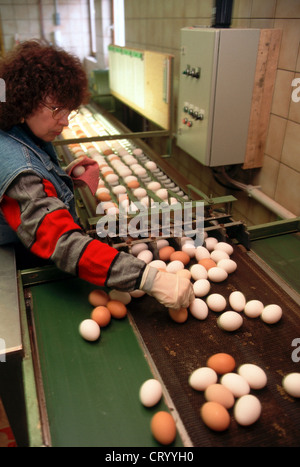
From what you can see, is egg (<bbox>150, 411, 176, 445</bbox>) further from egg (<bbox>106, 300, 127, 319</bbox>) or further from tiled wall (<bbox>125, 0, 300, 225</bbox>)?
tiled wall (<bbox>125, 0, 300, 225</bbox>)

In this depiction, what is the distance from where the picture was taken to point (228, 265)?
159cm

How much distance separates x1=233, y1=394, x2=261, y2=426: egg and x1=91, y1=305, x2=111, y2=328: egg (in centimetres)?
53

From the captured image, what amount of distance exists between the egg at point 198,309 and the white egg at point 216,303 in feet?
0.10

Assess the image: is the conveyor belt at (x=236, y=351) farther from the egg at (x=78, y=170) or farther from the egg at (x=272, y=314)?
the egg at (x=78, y=170)

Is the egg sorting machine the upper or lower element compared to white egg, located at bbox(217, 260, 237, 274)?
lower

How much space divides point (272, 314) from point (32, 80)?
1241 millimetres

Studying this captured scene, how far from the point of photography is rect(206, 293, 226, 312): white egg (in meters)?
1.39

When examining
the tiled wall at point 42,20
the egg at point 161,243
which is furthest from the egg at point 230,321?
the tiled wall at point 42,20

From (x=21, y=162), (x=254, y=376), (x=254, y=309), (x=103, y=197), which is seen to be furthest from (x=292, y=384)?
(x=103, y=197)

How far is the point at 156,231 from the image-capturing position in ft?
5.68

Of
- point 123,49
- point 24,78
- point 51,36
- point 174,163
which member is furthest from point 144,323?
point 51,36

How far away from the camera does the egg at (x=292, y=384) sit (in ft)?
3.53

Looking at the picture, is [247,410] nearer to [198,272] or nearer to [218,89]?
[198,272]

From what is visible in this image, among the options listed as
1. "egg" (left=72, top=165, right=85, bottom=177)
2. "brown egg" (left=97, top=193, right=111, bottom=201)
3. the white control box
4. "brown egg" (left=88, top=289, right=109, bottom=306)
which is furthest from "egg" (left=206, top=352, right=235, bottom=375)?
the white control box
